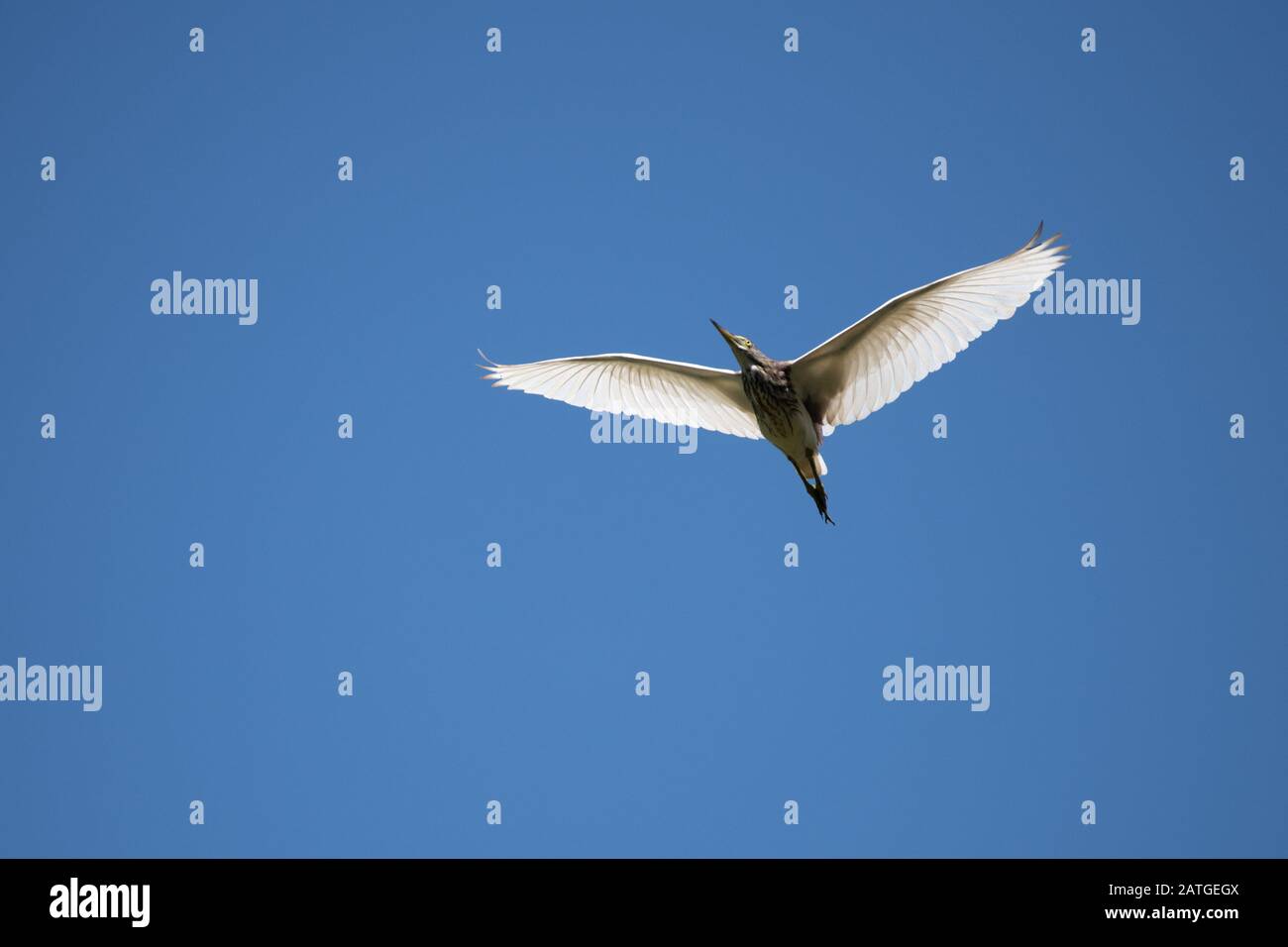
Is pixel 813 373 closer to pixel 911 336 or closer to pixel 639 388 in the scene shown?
pixel 911 336

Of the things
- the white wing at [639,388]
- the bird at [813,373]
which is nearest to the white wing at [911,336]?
the bird at [813,373]

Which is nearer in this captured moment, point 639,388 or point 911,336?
point 911,336

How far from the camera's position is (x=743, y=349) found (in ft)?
49.8

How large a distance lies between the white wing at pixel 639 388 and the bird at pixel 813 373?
0.01m

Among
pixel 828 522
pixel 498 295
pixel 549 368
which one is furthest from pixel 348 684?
pixel 828 522

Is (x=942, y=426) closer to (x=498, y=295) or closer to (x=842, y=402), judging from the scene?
(x=842, y=402)

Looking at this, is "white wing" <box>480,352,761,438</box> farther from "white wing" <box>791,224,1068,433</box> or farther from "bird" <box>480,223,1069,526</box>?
"white wing" <box>791,224,1068,433</box>

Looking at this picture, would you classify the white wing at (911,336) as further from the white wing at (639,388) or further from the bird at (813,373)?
the white wing at (639,388)

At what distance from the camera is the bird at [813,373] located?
14.2 m

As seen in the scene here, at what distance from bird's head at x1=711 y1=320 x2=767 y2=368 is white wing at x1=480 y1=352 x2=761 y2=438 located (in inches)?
34.2

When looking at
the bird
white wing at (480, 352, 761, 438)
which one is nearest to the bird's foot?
the bird

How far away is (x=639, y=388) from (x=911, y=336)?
11.3 ft

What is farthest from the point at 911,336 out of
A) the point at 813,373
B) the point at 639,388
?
the point at 639,388

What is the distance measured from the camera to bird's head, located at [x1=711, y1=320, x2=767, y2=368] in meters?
15.2
